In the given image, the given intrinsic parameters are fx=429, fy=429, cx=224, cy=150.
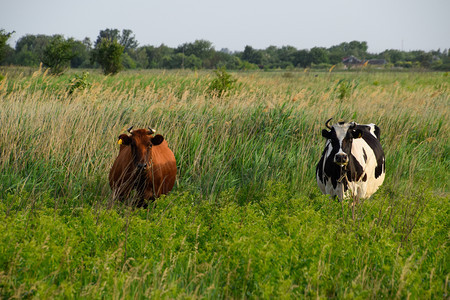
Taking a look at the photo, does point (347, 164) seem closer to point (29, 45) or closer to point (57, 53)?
point (57, 53)

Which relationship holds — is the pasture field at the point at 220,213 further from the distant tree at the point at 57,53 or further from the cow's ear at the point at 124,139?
the distant tree at the point at 57,53

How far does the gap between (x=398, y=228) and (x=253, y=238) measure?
2.00 metres

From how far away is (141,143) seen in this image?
17.4 ft

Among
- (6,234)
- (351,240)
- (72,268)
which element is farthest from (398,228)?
(6,234)

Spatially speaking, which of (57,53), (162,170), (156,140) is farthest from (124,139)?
(57,53)

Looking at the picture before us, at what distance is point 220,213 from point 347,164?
1.96m

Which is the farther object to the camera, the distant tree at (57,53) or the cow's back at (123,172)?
the distant tree at (57,53)

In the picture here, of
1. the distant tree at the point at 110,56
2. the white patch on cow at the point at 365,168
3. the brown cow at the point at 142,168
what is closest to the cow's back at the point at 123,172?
the brown cow at the point at 142,168

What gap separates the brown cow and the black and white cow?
6.97ft

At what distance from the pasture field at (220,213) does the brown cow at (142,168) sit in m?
0.24

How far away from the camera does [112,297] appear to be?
314cm

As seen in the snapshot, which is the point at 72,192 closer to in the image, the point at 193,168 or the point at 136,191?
the point at 136,191

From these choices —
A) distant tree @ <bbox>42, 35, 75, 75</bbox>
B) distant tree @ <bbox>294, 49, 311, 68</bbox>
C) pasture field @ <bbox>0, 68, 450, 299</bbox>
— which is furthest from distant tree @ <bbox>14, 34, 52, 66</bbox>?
pasture field @ <bbox>0, 68, 450, 299</bbox>

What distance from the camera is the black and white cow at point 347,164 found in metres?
5.53
